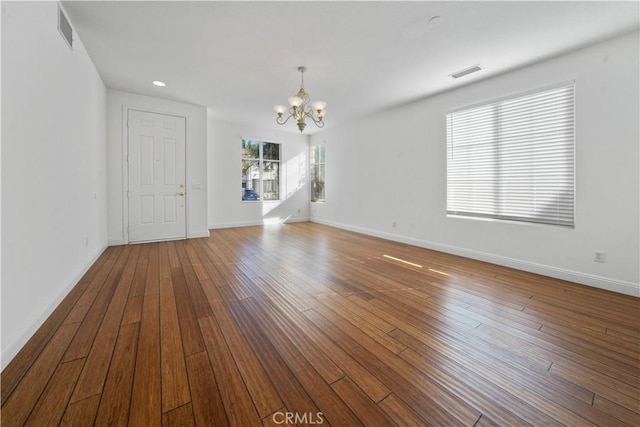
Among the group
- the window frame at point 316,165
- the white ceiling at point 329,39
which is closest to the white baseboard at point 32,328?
the white ceiling at point 329,39

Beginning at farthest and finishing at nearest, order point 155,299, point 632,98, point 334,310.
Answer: point 632,98 < point 155,299 < point 334,310

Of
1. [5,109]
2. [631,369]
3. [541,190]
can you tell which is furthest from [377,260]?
[5,109]

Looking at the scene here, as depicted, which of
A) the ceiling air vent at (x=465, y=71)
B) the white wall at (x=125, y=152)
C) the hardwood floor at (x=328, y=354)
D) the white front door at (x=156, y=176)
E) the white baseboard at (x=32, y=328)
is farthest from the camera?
the white front door at (x=156, y=176)

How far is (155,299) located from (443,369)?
250 cm

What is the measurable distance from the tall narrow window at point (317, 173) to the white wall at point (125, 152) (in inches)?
136

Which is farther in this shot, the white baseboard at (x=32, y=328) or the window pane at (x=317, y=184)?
the window pane at (x=317, y=184)

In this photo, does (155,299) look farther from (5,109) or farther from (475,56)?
(475,56)

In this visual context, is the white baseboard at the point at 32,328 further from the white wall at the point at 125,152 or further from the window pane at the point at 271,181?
the window pane at the point at 271,181

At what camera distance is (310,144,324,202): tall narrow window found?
25.5ft

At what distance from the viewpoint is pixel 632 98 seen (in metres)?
2.64

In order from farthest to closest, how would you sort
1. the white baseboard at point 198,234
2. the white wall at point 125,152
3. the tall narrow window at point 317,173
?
the tall narrow window at point 317,173, the white baseboard at point 198,234, the white wall at point 125,152

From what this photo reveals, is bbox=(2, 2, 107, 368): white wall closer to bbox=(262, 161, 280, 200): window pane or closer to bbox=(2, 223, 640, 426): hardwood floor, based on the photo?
bbox=(2, 223, 640, 426): hardwood floor

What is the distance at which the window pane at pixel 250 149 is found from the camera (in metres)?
6.96

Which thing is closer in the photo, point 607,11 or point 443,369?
point 443,369
